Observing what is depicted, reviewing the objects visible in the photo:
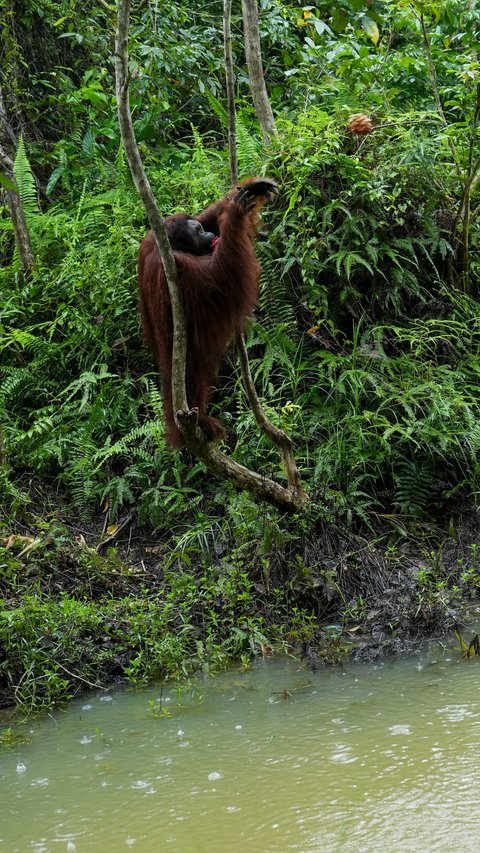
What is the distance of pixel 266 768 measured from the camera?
271cm

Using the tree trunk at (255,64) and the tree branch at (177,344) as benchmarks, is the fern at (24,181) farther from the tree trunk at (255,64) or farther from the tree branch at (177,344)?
the tree branch at (177,344)

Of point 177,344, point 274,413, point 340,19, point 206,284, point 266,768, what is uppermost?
point 340,19

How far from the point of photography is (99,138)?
6.91 metres

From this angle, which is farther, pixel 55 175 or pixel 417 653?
pixel 55 175

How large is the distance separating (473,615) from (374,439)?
1063 mm

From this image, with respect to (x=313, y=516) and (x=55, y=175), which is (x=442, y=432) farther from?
(x=55, y=175)

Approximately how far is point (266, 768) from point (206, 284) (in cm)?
193

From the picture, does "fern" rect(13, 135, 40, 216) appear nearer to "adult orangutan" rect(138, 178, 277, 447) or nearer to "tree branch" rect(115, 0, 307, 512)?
"adult orangutan" rect(138, 178, 277, 447)

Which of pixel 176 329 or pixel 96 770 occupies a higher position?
pixel 176 329

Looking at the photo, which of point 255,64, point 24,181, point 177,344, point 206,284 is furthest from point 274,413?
point 24,181

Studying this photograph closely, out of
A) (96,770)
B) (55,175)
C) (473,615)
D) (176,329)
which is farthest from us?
(55,175)

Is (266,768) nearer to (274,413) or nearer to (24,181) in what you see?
(274,413)

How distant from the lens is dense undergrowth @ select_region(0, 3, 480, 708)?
390 cm

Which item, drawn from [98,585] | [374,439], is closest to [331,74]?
[374,439]
